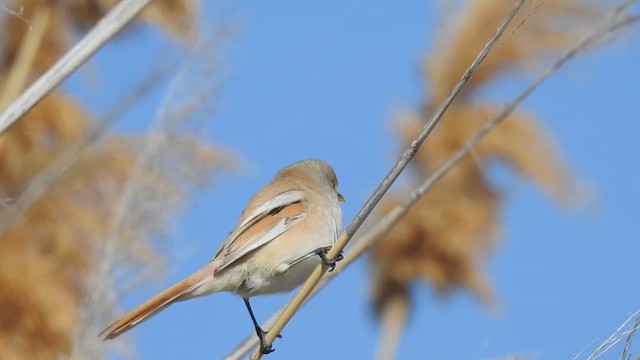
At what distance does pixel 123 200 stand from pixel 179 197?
14 centimetres

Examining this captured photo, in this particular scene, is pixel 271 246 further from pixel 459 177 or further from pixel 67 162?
pixel 459 177

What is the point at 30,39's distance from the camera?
3.73m

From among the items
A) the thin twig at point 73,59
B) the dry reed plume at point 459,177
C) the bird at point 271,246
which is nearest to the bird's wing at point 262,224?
the bird at point 271,246

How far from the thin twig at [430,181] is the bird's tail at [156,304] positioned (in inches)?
14.0

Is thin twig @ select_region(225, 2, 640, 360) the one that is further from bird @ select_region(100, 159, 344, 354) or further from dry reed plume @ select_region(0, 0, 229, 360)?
dry reed plume @ select_region(0, 0, 229, 360)

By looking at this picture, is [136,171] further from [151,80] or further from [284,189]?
[284,189]

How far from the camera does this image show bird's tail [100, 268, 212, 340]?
279 centimetres

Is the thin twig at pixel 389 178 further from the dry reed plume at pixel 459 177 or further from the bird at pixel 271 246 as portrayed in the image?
the dry reed plume at pixel 459 177

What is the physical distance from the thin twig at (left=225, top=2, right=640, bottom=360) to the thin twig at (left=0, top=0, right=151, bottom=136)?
0.62 m

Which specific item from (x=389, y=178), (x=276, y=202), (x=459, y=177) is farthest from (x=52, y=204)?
(x=389, y=178)

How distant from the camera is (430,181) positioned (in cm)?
207

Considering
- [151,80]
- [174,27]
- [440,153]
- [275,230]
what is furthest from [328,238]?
[440,153]

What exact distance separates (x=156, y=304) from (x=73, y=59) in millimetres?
1119

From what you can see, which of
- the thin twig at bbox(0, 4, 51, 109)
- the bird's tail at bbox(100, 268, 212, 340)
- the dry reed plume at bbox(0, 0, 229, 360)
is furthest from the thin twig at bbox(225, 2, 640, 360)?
the dry reed plume at bbox(0, 0, 229, 360)
